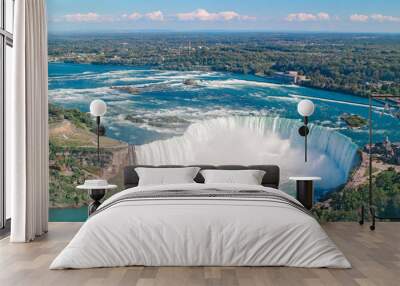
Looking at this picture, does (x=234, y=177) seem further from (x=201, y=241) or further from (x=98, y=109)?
(x=201, y=241)

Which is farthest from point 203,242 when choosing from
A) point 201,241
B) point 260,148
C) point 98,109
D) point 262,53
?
point 262,53

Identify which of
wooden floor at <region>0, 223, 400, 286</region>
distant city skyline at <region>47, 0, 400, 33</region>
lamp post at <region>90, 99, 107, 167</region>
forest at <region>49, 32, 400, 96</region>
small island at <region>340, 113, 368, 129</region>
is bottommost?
wooden floor at <region>0, 223, 400, 286</region>

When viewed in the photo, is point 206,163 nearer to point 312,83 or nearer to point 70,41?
point 312,83

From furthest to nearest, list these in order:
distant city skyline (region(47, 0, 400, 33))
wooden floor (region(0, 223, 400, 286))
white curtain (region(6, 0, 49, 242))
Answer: distant city skyline (region(47, 0, 400, 33)) < white curtain (region(6, 0, 49, 242)) < wooden floor (region(0, 223, 400, 286))

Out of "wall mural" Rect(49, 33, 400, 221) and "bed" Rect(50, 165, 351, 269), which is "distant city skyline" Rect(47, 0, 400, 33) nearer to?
"wall mural" Rect(49, 33, 400, 221)

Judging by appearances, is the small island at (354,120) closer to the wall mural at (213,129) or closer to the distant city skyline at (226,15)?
the wall mural at (213,129)

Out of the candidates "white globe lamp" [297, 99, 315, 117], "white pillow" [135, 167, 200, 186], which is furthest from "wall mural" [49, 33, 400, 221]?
"white pillow" [135, 167, 200, 186]

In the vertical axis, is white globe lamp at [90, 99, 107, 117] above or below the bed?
above
